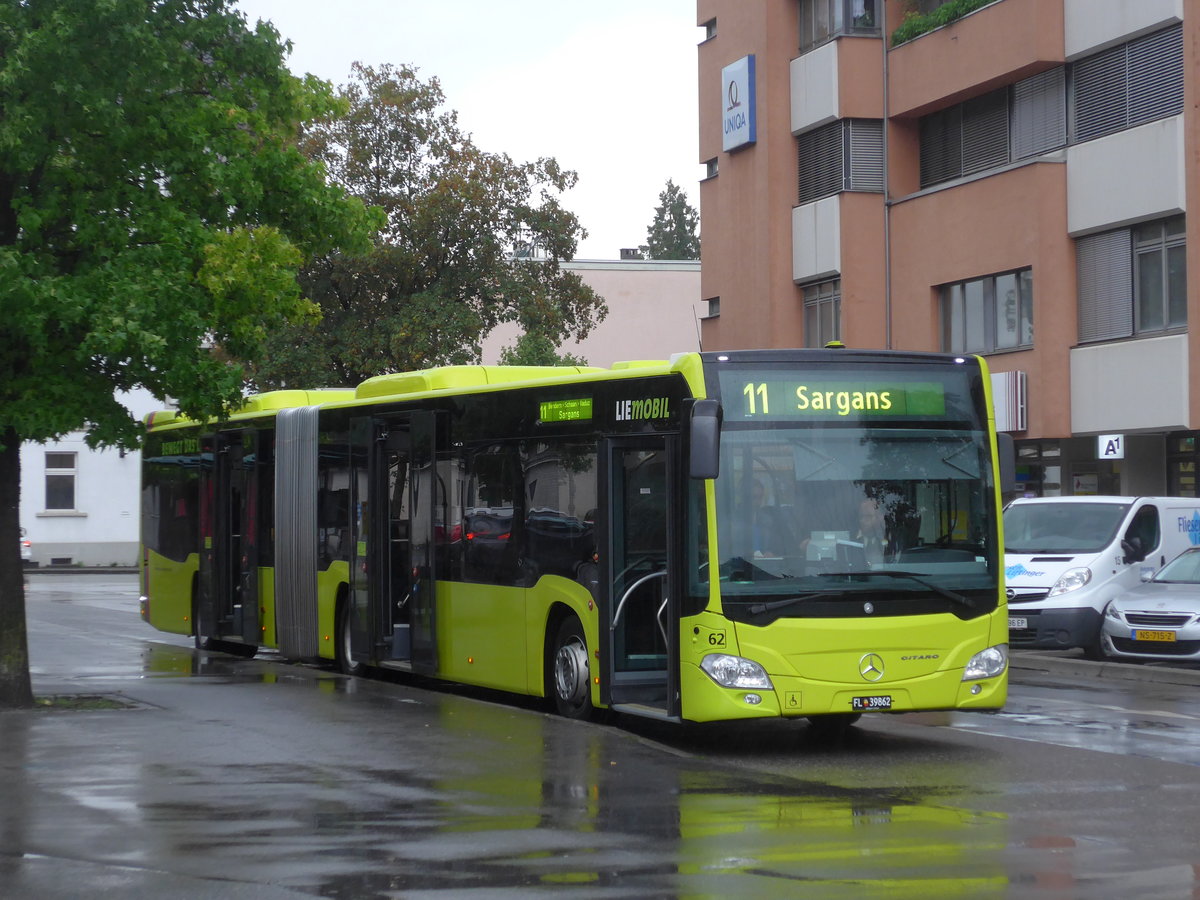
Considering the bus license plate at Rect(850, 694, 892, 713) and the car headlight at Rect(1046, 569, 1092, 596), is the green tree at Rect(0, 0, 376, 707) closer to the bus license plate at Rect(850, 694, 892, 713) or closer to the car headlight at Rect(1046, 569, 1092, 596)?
the bus license plate at Rect(850, 694, 892, 713)

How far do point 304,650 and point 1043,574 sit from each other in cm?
833

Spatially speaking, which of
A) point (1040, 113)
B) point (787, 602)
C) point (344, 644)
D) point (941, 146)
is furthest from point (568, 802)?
point (941, 146)

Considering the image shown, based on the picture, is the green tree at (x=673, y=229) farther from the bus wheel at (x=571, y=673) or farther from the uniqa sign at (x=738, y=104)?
the bus wheel at (x=571, y=673)

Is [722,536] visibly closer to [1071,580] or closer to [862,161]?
[1071,580]

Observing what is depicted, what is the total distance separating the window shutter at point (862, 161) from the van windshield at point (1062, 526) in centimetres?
1422

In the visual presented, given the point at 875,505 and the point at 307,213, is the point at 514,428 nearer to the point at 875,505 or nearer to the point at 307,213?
the point at 307,213

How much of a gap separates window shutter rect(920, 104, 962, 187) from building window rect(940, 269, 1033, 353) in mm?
2430

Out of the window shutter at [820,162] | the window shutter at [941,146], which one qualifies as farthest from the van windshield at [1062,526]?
the window shutter at [820,162]

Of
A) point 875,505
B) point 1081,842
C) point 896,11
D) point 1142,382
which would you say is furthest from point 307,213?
point 896,11

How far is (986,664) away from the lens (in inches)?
509

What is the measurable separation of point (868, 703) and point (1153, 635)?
8.44 m

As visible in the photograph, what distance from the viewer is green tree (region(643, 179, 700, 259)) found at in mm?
110062

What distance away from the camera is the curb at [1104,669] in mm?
19078

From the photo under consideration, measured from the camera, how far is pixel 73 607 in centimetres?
3397
